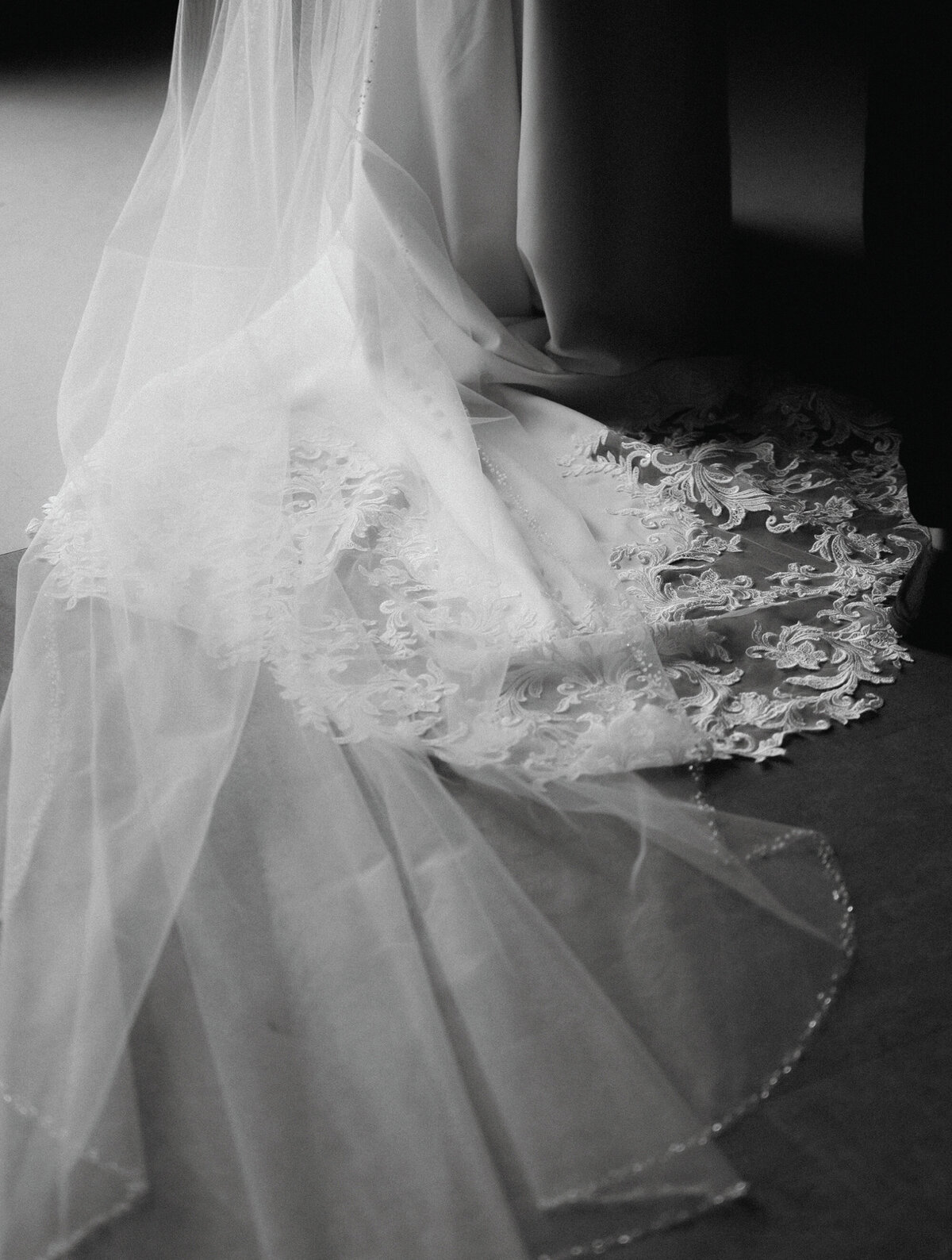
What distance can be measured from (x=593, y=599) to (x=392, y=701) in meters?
0.33

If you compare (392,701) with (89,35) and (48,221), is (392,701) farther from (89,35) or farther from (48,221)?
(89,35)

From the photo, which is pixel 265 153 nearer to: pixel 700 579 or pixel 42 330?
pixel 42 330

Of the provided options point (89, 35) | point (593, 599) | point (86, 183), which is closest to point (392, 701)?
point (593, 599)

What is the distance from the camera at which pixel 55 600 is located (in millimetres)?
1666

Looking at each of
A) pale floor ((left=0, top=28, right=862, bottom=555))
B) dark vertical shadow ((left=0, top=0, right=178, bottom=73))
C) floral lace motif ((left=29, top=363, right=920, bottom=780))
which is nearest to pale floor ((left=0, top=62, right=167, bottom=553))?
pale floor ((left=0, top=28, right=862, bottom=555))

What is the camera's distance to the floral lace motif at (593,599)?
1486 mm

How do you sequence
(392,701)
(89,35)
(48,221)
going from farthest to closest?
1. (89,35)
2. (48,221)
3. (392,701)

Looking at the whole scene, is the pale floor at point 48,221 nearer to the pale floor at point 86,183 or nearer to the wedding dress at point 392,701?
the pale floor at point 86,183

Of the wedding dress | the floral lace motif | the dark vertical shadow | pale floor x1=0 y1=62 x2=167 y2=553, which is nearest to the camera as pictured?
the wedding dress

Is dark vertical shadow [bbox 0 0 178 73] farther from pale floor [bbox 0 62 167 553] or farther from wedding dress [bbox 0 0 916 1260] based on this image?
wedding dress [bbox 0 0 916 1260]

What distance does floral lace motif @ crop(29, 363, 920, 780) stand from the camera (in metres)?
1.49

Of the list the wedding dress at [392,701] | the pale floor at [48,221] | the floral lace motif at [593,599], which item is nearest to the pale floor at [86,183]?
the pale floor at [48,221]

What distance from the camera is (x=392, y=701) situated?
1493 millimetres

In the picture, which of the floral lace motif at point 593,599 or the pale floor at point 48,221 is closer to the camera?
the floral lace motif at point 593,599
